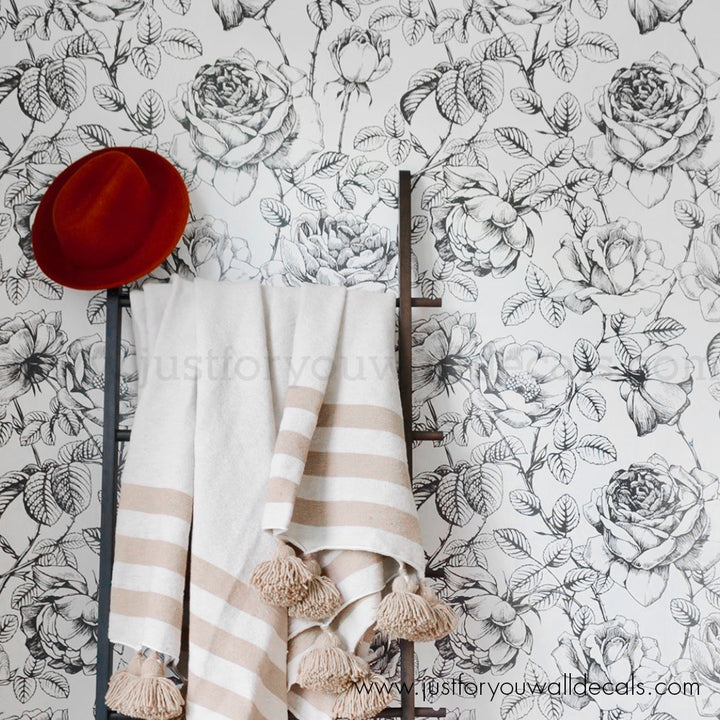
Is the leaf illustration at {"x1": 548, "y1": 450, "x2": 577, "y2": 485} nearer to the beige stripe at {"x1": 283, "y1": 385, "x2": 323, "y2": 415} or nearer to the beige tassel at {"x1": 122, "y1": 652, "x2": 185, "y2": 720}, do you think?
the beige stripe at {"x1": 283, "y1": 385, "x2": 323, "y2": 415}

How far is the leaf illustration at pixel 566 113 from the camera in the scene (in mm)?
1495

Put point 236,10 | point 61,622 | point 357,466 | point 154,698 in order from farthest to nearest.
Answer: point 236,10 < point 61,622 < point 357,466 < point 154,698

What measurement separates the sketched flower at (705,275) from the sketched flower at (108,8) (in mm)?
1138

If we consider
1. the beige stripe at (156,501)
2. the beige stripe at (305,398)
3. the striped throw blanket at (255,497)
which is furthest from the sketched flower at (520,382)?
→ the beige stripe at (156,501)

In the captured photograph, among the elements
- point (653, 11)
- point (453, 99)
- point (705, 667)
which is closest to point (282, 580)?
point (705, 667)

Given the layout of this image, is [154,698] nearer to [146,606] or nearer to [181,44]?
[146,606]

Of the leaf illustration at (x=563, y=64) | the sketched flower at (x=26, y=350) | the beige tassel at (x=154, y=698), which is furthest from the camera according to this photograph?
the leaf illustration at (x=563, y=64)

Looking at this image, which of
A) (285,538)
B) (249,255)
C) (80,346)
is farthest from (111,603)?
(249,255)

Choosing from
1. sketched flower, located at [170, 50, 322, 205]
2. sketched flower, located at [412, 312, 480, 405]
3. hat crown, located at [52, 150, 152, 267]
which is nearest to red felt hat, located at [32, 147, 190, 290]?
hat crown, located at [52, 150, 152, 267]

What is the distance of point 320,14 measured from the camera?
58.7 inches

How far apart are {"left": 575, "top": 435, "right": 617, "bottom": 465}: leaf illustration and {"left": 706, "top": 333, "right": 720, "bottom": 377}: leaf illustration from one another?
0.79 ft

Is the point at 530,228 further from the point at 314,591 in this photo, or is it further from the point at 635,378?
the point at 314,591

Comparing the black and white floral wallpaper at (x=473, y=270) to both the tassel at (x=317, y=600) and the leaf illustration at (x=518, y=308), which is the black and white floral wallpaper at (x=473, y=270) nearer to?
the leaf illustration at (x=518, y=308)

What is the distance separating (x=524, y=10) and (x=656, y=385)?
761 millimetres
